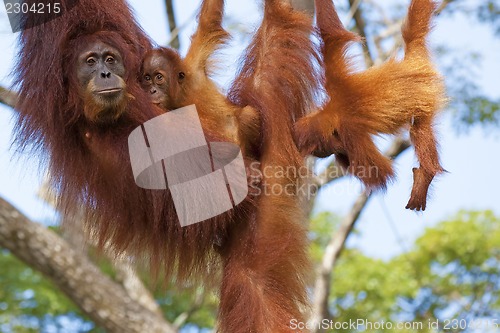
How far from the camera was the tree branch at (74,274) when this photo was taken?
8125 mm

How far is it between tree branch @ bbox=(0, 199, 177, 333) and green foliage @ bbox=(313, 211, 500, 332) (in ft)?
16.2

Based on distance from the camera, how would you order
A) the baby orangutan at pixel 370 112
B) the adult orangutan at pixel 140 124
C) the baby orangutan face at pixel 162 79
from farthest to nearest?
the baby orangutan face at pixel 162 79 → the baby orangutan at pixel 370 112 → the adult orangutan at pixel 140 124

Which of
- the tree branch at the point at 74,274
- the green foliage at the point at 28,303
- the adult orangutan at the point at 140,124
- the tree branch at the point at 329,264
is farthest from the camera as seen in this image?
the green foliage at the point at 28,303

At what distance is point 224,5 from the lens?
5.03 metres

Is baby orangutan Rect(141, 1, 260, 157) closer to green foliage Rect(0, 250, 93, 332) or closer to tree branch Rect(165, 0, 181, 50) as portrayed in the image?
tree branch Rect(165, 0, 181, 50)

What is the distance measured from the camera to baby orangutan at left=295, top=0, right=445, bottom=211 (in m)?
4.39

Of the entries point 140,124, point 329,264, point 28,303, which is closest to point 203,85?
point 140,124

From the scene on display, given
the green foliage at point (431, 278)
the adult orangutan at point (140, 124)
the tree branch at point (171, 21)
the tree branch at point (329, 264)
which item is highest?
the adult orangutan at point (140, 124)

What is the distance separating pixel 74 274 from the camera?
8578 mm

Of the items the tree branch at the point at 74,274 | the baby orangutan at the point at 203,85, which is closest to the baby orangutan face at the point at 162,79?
the baby orangutan at the point at 203,85

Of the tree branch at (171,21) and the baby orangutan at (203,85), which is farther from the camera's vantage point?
the tree branch at (171,21)

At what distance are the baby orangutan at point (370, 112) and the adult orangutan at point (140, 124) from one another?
0.44 ft

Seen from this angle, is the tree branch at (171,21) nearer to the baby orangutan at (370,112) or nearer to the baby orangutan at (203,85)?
the baby orangutan at (203,85)

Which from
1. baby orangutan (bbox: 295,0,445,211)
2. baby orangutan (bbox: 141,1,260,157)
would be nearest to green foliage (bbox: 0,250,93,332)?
baby orangutan (bbox: 141,1,260,157)
